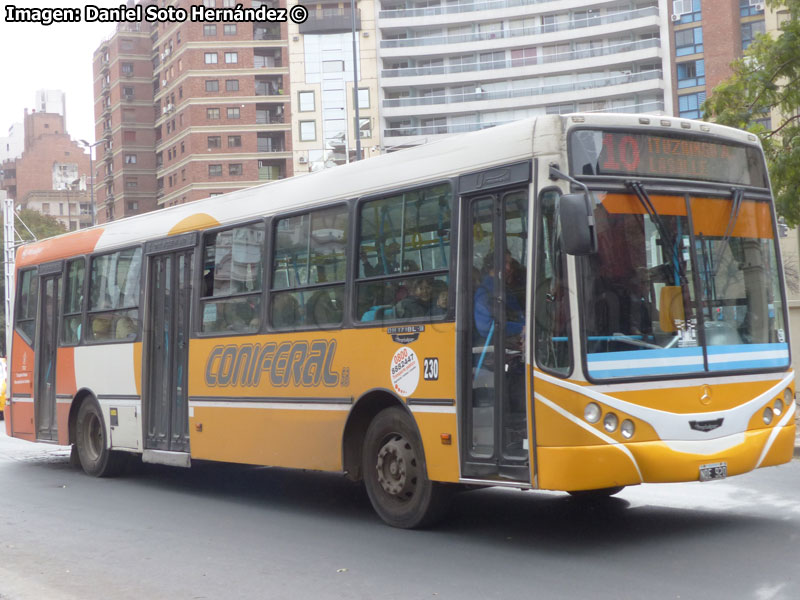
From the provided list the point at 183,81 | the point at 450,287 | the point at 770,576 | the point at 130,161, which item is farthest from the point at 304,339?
the point at 130,161

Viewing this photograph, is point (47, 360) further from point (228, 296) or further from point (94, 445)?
point (228, 296)

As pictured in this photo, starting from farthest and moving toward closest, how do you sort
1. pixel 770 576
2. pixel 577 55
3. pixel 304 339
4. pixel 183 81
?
pixel 183 81 < pixel 577 55 < pixel 304 339 < pixel 770 576

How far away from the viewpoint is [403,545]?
28.5 feet

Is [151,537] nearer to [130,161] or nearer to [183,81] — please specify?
[183,81]

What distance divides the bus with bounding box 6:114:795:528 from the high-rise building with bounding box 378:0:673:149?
7816cm

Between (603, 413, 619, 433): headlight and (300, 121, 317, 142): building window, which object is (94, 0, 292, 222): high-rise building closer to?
(300, 121, 317, 142): building window

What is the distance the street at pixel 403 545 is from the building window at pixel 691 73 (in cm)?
7567

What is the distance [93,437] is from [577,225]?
9.10 m

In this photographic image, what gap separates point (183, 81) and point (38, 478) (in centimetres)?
8780

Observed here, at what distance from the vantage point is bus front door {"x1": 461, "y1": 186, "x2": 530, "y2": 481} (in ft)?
27.2

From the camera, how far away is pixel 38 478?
14.7 meters

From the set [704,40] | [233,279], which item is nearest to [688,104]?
[704,40]

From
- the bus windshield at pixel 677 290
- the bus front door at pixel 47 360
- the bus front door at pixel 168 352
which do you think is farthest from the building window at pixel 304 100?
the bus windshield at pixel 677 290

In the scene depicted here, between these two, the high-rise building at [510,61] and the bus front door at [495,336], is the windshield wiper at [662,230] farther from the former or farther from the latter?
the high-rise building at [510,61]
